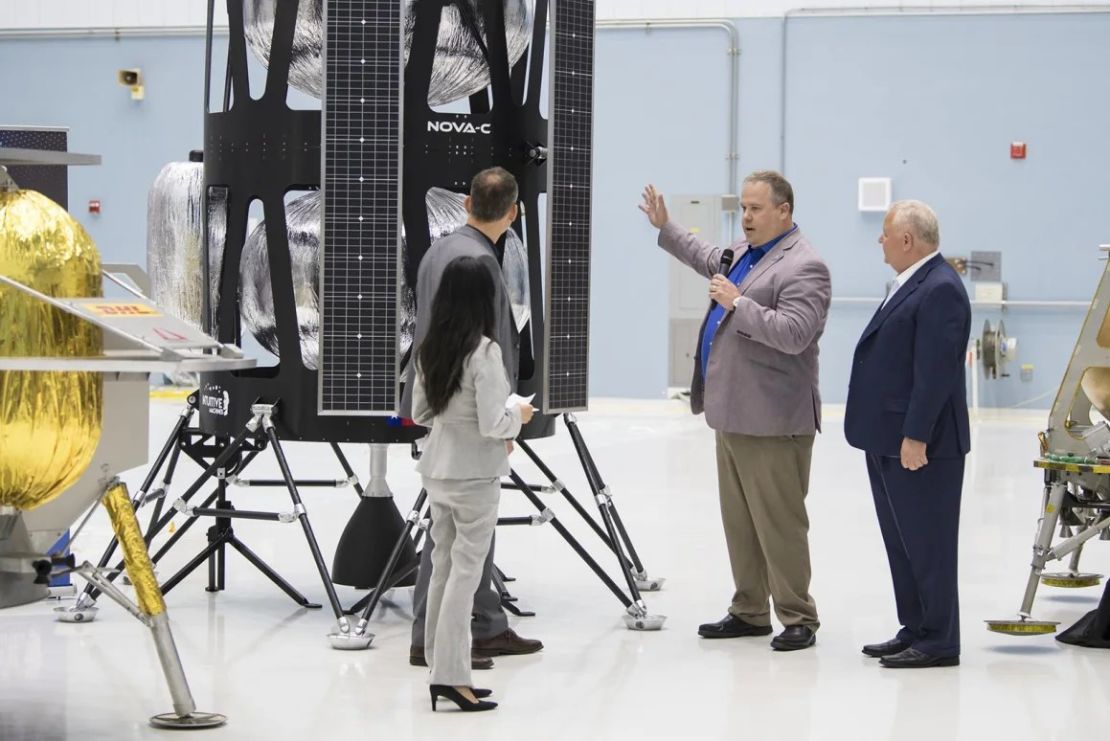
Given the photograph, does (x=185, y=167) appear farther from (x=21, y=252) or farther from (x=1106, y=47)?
(x=1106, y=47)

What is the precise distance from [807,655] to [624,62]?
10136 mm

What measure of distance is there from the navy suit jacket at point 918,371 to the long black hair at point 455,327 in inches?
55.0

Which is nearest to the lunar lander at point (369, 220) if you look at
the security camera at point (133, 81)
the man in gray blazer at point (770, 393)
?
the man in gray blazer at point (770, 393)

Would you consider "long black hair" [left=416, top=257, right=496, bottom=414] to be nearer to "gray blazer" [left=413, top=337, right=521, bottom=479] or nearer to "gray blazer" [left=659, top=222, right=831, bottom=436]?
"gray blazer" [left=413, top=337, right=521, bottom=479]

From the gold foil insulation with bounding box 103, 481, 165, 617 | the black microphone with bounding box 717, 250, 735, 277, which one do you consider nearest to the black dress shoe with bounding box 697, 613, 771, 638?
the black microphone with bounding box 717, 250, 735, 277

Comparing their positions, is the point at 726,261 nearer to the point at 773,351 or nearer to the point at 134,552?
the point at 773,351

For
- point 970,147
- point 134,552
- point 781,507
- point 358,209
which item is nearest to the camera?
point 134,552

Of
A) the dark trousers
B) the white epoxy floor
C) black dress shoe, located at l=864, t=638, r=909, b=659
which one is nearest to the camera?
the white epoxy floor

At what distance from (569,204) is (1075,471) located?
6.74 ft

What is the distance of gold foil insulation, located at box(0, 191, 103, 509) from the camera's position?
387 centimetres

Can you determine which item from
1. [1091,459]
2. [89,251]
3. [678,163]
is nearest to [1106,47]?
[678,163]

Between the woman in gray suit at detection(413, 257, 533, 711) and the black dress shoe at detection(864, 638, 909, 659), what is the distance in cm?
157

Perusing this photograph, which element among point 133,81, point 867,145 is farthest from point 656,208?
point 133,81

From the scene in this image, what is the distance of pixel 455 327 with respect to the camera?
4410 mm
